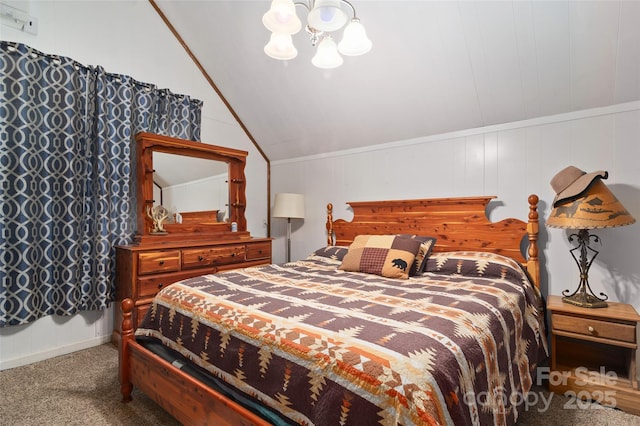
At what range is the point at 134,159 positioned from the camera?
3.07 meters

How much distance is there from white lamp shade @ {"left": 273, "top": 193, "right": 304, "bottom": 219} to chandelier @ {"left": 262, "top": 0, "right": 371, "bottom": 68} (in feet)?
7.06

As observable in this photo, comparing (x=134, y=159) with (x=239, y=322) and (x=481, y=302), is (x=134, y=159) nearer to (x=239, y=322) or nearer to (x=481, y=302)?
(x=239, y=322)

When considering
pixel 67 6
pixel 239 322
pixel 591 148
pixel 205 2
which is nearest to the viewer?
pixel 239 322

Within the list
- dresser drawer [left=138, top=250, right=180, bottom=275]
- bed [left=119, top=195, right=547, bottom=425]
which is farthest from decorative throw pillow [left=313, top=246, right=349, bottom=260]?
dresser drawer [left=138, top=250, right=180, bottom=275]

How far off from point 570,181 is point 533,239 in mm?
472

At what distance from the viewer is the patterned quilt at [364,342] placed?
969 mm

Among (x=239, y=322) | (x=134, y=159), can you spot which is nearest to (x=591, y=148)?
(x=239, y=322)

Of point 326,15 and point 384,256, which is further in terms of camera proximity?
point 384,256

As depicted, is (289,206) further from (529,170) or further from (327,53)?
(529,170)

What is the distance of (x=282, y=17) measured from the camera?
1549mm

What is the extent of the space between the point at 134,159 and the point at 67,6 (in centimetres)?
130

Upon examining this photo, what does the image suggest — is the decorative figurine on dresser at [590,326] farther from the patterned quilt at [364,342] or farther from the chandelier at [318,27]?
the chandelier at [318,27]

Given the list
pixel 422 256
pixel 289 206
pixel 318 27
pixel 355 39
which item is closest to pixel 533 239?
pixel 422 256

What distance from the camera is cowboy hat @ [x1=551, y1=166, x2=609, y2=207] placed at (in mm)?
2059
